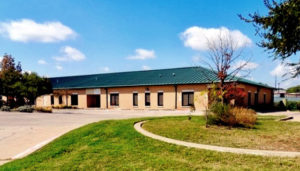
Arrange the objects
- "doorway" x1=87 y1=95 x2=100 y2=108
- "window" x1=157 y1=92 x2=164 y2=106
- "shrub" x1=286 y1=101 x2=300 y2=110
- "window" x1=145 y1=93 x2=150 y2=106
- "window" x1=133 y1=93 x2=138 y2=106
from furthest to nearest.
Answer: "doorway" x1=87 y1=95 x2=100 y2=108 < "window" x1=133 y1=93 x2=138 y2=106 < "window" x1=145 y1=93 x2=150 y2=106 < "shrub" x1=286 y1=101 x2=300 y2=110 < "window" x1=157 y1=92 x2=164 y2=106

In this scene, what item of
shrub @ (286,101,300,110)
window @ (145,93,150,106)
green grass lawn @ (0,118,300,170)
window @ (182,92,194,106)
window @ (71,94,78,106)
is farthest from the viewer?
window @ (71,94,78,106)

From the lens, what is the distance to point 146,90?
93.6ft

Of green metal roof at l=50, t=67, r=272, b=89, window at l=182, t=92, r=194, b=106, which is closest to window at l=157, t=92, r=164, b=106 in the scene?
green metal roof at l=50, t=67, r=272, b=89

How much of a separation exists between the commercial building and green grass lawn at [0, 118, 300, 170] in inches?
647

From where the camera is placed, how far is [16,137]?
9.17 meters

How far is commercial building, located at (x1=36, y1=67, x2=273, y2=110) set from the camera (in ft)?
84.8

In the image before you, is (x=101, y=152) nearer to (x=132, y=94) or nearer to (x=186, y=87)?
(x=186, y=87)

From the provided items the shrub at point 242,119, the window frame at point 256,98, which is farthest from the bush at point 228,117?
the window frame at point 256,98

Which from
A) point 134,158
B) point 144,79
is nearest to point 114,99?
point 144,79

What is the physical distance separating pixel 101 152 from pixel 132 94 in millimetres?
23750

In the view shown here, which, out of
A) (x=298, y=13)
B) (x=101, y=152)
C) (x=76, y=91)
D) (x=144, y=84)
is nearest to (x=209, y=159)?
(x=101, y=152)

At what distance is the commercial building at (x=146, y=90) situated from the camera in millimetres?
25859

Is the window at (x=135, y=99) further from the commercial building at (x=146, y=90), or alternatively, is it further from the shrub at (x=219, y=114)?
the shrub at (x=219, y=114)

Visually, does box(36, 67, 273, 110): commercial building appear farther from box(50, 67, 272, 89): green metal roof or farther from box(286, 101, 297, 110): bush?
box(286, 101, 297, 110): bush
